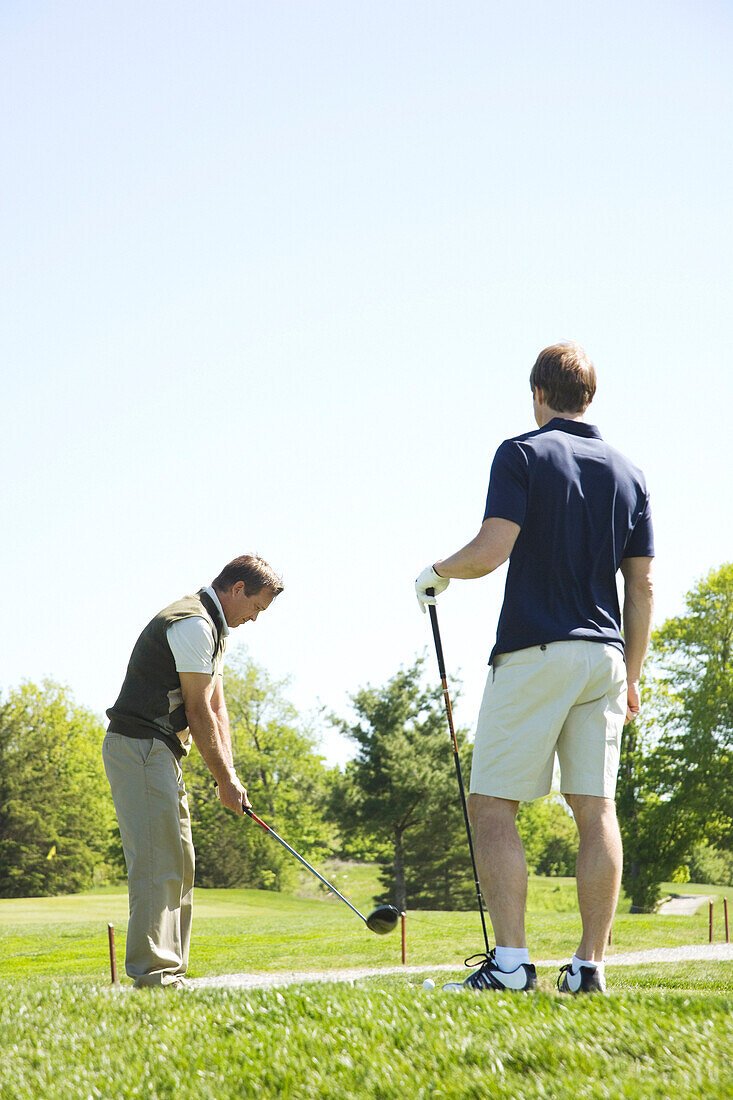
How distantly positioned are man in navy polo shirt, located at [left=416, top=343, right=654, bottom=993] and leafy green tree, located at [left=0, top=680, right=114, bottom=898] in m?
48.9

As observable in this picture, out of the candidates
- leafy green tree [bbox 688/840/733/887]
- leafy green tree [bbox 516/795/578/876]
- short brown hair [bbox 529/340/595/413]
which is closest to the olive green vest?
short brown hair [bbox 529/340/595/413]

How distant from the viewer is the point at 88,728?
201ft

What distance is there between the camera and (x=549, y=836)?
68.9m

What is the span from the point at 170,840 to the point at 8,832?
48180 millimetres

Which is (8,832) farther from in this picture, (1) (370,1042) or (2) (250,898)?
(1) (370,1042)

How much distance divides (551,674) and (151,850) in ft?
6.95

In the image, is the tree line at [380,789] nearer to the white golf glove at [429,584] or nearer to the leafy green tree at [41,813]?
the leafy green tree at [41,813]

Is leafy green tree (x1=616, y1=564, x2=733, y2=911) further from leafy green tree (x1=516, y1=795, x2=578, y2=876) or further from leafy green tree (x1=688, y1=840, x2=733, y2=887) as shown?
leafy green tree (x1=516, y1=795, x2=578, y2=876)

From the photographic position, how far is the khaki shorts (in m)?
3.87

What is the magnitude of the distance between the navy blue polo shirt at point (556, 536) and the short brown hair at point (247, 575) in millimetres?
1662

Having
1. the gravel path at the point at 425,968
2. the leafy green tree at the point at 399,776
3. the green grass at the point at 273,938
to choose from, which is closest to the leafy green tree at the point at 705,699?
the green grass at the point at 273,938

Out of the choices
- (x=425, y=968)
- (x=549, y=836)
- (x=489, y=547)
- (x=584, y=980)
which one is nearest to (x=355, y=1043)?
(x=584, y=980)

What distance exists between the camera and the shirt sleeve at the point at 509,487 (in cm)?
395

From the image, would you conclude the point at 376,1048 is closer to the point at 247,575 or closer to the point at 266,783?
the point at 247,575
